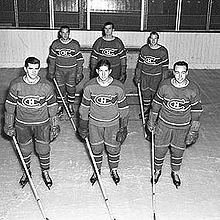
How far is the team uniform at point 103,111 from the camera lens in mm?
3975

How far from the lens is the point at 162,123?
4121 mm

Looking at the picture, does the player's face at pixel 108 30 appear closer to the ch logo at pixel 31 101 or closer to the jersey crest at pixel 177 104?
the jersey crest at pixel 177 104

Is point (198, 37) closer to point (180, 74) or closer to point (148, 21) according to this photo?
point (148, 21)

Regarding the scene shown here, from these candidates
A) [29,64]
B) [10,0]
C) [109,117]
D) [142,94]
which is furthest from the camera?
[10,0]

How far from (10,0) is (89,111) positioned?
6.03m

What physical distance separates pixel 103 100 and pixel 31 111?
0.72 m

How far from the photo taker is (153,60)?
A: 5688mm

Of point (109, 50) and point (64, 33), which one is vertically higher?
point (64, 33)

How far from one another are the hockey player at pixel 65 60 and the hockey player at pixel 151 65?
0.88 m

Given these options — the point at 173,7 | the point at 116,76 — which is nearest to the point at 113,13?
the point at 173,7

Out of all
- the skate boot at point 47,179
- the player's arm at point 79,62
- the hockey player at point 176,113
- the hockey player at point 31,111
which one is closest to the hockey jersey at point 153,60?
the player's arm at point 79,62

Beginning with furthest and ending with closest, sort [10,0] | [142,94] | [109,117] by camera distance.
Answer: [10,0] → [142,94] → [109,117]

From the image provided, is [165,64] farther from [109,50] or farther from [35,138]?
[35,138]

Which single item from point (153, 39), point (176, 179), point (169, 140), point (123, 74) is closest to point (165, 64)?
point (153, 39)
